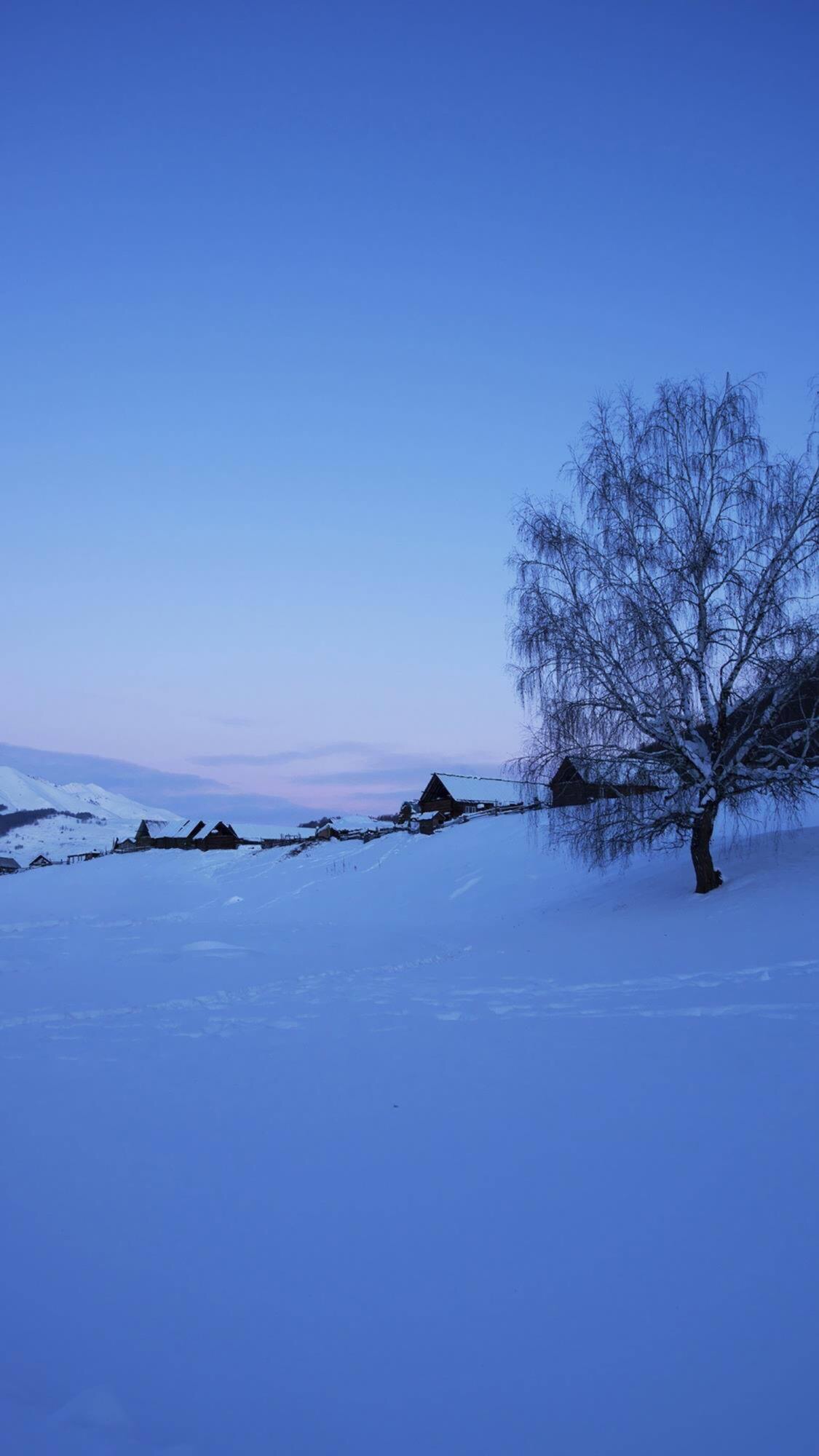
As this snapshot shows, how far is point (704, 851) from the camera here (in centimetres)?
→ 1462

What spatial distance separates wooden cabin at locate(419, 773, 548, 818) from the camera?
160ft

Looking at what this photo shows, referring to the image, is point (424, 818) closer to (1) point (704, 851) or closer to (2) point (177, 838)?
(1) point (704, 851)

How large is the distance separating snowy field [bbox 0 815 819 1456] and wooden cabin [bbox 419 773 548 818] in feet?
127

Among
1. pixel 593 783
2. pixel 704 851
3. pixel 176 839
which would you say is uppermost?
pixel 593 783

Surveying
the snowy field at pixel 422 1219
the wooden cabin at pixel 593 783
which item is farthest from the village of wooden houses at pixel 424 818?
the snowy field at pixel 422 1219

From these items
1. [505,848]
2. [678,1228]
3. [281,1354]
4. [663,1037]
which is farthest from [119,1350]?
[505,848]

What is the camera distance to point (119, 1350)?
3.14 m

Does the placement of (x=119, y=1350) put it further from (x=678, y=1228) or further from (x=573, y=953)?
(x=573, y=953)

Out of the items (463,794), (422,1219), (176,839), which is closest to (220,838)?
(176,839)

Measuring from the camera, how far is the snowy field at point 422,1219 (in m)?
2.80

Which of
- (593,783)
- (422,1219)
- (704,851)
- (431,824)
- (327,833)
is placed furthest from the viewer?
(327,833)

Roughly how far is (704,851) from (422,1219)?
39.0 feet

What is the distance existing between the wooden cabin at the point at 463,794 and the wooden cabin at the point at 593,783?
30723mm

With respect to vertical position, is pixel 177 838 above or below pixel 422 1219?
below
